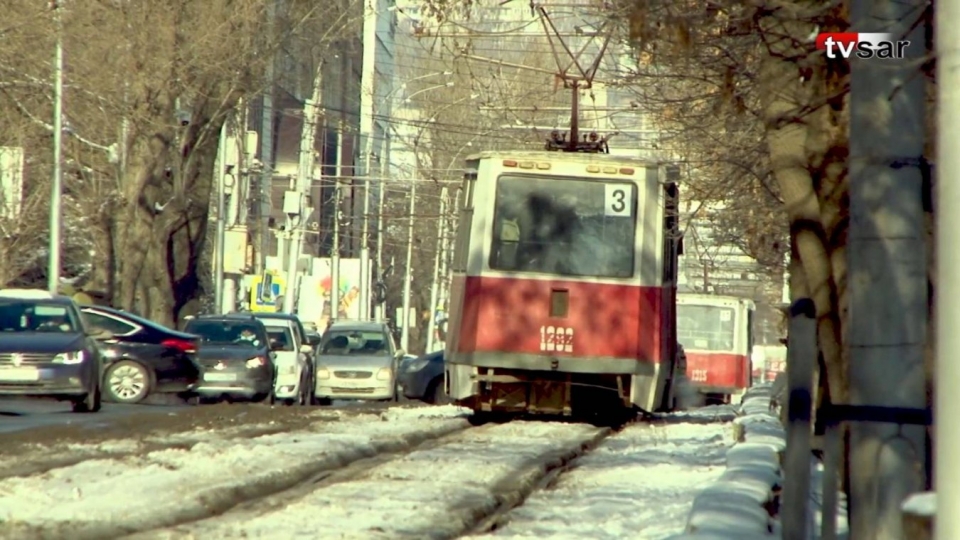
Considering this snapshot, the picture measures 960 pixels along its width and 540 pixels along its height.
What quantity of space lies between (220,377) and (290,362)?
287 cm

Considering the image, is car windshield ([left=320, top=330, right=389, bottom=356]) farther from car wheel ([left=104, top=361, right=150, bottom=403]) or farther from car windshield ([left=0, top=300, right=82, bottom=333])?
car windshield ([left=0, top=300, right=82, bottom=333])

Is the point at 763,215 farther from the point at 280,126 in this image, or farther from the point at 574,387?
the point at 280,126

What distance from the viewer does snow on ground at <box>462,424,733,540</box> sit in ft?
34.6

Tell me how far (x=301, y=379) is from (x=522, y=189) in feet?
43.5

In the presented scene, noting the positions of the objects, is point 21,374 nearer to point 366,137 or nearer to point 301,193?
point 301,193

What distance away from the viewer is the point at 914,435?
20.9 ft

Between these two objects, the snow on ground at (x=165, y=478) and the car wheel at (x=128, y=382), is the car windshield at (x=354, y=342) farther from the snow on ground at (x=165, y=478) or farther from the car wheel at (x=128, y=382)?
the snow on ground at (x=165, y=478)

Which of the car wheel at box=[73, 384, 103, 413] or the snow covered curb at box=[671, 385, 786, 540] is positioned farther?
the car wheel at box=[73, 384, 103, 413]

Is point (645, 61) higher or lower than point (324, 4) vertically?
lower

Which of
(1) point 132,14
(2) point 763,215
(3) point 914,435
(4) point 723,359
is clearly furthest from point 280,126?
(3) point 914,435

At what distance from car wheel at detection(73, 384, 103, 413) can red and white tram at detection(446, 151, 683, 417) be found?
503 cm

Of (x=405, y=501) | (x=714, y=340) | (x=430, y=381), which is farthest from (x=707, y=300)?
(x=405, y=501)

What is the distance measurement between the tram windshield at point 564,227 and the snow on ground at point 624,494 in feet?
8.81

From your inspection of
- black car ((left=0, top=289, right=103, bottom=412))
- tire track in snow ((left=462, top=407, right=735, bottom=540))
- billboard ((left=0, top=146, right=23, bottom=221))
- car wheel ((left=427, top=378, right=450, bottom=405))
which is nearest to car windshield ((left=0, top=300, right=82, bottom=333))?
black car ((left=0, top=289, right=103, bottom=412))
